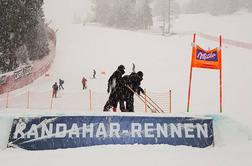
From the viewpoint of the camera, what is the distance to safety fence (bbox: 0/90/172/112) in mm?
21434

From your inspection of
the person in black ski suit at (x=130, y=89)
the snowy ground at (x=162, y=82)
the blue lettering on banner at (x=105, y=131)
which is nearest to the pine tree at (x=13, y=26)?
the snowy ground at (x=162, y=82)

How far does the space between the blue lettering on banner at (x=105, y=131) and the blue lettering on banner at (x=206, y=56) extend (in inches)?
123

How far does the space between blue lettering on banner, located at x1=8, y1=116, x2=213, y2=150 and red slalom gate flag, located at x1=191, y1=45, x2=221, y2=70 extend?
301cm

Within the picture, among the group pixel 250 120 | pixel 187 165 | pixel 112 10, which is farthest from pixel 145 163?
pixel 112 10

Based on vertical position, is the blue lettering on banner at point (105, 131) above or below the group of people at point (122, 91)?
below

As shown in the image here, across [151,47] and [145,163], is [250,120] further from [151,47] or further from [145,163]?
[151,47]

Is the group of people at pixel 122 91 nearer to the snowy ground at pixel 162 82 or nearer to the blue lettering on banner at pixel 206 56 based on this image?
the snowy ground at pixel 162 82

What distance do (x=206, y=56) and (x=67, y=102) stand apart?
14.2m

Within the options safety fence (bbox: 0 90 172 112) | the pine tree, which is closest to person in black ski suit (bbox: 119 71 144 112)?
safety fence (bbox: 0 90 172 112)

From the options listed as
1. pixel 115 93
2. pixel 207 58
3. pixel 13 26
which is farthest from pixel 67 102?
A: pixel 207 58

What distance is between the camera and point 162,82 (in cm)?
3338

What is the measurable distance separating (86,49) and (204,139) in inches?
1827

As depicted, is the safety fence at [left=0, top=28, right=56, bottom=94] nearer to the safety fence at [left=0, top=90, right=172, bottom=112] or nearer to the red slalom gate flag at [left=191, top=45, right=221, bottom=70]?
the safety fence at [left=0, top=90, right=172, bottom=112]

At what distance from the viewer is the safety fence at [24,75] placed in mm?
27580
